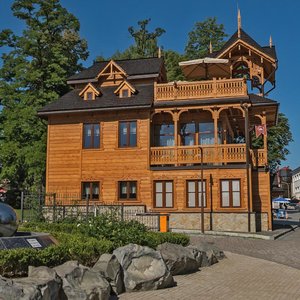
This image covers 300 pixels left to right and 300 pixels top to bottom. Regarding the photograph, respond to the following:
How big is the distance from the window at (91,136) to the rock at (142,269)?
18.7m

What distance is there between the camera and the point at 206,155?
26.8 meters

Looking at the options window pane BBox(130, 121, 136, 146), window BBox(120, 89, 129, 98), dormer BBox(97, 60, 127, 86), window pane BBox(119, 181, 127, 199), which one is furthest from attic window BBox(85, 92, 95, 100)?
window pane BBox(119, 181, 127, 199)

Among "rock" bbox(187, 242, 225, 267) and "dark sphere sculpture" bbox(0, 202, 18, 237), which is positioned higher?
"dark sphere sculpture" bbox(0, 202, 18, 237)

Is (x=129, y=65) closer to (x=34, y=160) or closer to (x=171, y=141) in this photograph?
(x=171, y=141)

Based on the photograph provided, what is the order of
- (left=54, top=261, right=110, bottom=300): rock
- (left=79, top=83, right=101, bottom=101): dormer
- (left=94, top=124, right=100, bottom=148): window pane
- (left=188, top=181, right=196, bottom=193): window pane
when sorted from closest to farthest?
(left=54, top=261, right=110, bottom=300): rock → (left=188, top=181, right=196, bottom=193): window pane → (left=94, top=124, right=100, bottom=148): window pane → (left=79, top=83, right=101, bottom=101): dormer

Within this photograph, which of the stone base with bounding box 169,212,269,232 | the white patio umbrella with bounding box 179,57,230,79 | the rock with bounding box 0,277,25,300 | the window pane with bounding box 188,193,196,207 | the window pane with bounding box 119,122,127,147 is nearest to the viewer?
the rock with bounding box 0,277,25,300

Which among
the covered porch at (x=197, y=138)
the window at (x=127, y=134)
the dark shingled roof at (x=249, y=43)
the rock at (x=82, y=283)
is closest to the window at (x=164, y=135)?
the covered porch at (x=197, y=138)

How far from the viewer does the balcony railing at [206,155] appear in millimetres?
26344

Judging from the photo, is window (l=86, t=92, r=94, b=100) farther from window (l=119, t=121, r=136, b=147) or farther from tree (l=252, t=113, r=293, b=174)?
tree (l=252, t=113, r=293, b=174)

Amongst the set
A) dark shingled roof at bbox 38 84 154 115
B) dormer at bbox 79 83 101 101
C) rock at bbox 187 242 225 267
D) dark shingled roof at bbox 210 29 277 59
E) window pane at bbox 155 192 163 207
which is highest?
dark shingled roof at bbox 210 29 277 59

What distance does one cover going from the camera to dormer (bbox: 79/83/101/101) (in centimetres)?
3005

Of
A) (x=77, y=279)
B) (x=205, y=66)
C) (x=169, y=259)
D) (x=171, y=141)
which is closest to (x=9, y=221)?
(x=77, y=279)

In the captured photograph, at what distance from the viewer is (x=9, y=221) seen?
10.8 metres

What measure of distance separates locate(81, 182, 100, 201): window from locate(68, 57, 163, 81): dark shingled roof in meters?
8.66
